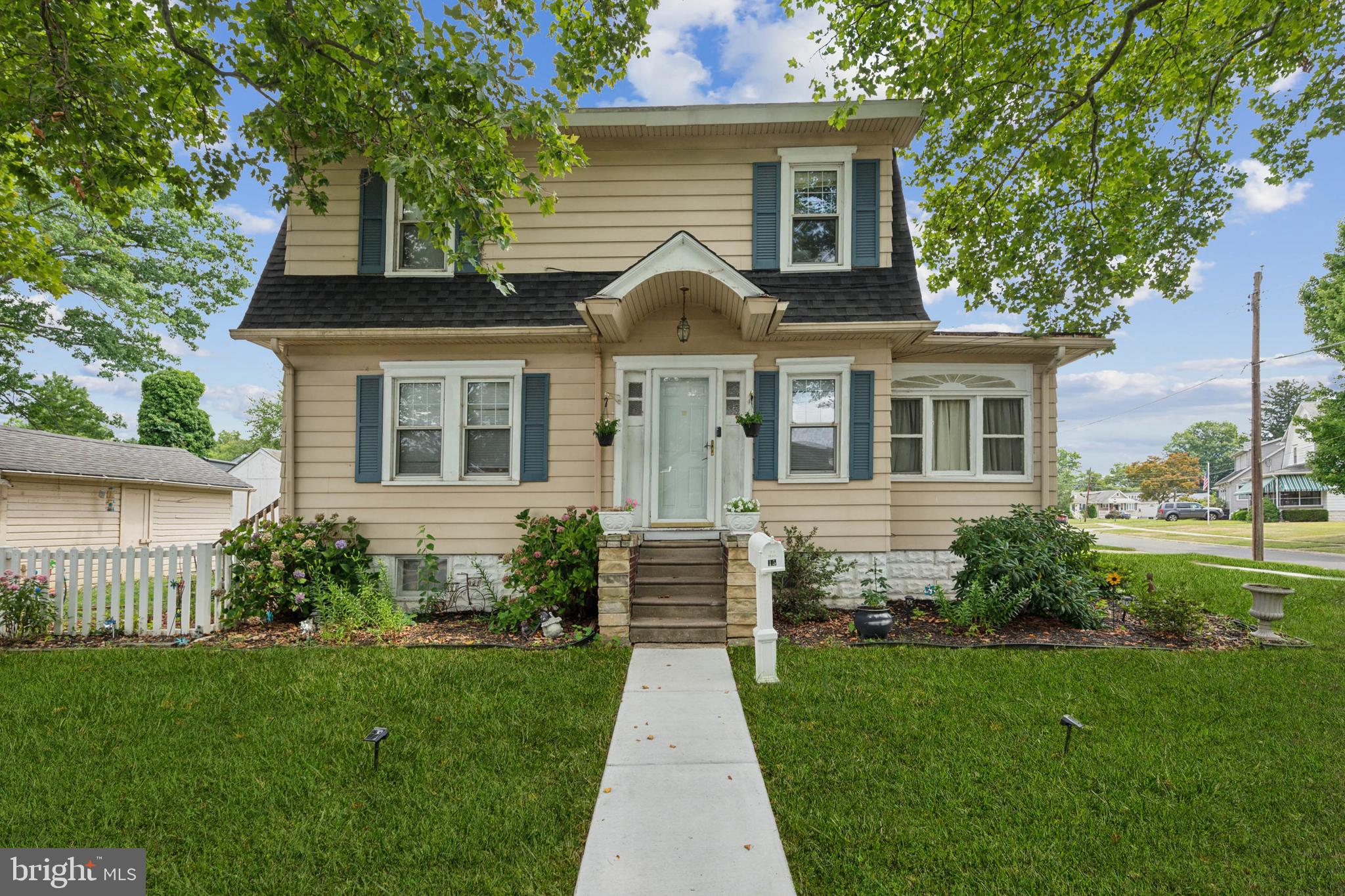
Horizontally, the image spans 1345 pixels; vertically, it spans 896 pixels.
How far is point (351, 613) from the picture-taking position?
6406mm

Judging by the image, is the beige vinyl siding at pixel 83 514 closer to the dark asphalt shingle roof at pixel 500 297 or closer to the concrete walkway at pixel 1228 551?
the dark asphalt shingle roof at pixel 500 297

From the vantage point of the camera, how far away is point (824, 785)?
320cm

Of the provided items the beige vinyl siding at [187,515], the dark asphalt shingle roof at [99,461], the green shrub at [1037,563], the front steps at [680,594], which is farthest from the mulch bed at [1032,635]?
the beige vinyl siding at [187,515]

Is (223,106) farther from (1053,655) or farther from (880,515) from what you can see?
(1053,655)

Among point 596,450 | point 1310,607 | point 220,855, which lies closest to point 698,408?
point 596,450

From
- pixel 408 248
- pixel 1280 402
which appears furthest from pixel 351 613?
pixel 1280 402

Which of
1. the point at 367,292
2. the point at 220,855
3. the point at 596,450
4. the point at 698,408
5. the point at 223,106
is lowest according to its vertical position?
the point at 220,855

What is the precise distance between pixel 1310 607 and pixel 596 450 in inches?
378

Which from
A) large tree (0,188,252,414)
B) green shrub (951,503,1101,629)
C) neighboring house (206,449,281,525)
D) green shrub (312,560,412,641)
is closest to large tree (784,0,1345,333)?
green shrub (951,503,1101,629)

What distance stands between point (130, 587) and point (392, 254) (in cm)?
480

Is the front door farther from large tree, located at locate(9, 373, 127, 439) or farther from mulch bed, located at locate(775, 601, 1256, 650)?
large tree, located at locate(9, 373, 127, 439)

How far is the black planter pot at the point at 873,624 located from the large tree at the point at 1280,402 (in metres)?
74.7

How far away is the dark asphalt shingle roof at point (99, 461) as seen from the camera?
1180 cm

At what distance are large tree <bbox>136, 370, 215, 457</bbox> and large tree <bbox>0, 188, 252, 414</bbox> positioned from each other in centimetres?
1001
